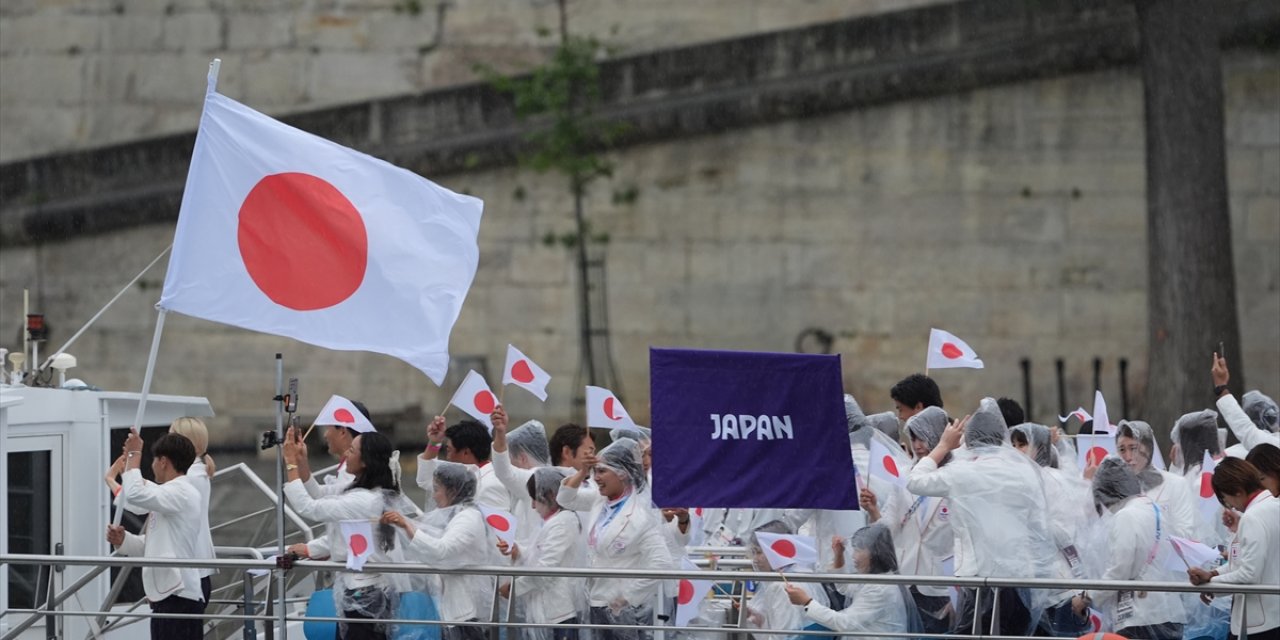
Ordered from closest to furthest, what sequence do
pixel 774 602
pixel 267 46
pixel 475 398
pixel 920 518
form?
pixel 774 602, pixel 920 518, pixel 475 398, pixel 267 46

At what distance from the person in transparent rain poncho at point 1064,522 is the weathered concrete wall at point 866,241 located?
33.0 ft

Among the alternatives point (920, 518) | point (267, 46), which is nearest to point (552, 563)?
point (920, 518)

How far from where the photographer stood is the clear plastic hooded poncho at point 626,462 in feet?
28.2

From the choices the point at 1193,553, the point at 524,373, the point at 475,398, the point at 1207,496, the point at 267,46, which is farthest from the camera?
the point at 267,46

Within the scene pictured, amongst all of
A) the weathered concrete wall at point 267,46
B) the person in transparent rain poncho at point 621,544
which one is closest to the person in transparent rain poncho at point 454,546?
the person in transparent rain poncho at point 621,544

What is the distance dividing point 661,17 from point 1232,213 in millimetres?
6725

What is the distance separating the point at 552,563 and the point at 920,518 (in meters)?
1.95

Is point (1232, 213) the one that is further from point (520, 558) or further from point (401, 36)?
point (520, 558)

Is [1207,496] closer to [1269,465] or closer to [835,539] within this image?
[1269,465]

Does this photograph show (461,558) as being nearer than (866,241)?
Yes

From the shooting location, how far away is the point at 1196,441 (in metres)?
9.76

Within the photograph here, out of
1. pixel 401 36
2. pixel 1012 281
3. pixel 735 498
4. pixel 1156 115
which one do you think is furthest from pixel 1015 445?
pixel 401 36

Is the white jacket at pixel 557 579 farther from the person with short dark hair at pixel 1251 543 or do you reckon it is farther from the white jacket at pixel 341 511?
the person with short dark hair at pixel 1251 543

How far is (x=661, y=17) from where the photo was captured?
2000cm
